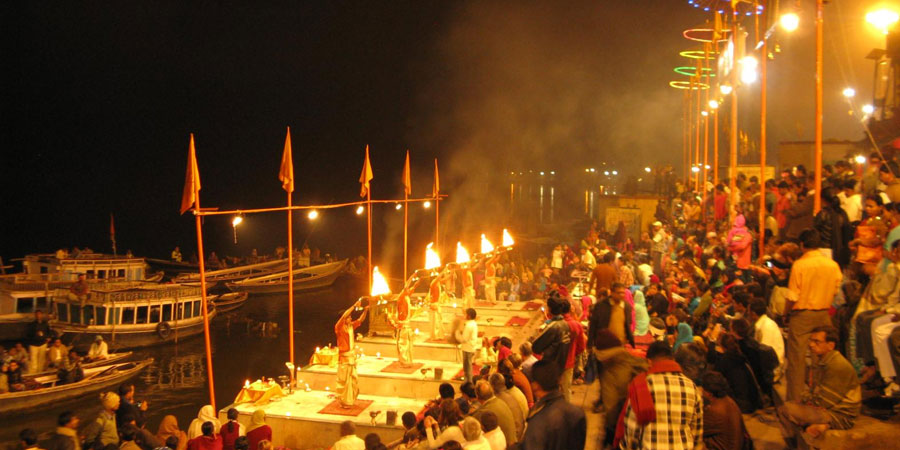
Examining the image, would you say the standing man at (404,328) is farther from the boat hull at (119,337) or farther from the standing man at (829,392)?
the boat hull at (119,337)

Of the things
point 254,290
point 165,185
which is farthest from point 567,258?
point 165,185

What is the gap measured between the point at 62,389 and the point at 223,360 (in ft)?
37.0

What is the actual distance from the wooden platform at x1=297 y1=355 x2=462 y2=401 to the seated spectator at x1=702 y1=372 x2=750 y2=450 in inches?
357

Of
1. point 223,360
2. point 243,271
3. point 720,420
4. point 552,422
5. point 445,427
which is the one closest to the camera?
point 552,422

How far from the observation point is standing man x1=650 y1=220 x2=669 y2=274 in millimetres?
20667

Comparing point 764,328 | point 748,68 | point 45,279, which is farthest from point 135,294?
point 764,328

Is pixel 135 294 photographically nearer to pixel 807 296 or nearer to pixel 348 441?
pixel 348 441

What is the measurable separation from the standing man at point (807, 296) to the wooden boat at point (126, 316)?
31737 millimetres

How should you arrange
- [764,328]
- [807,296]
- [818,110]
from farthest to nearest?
[818,110] → [764,328] → [807,296]

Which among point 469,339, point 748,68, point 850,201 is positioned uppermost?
point 748,68

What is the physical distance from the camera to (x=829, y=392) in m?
6.84

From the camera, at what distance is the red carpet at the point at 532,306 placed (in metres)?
21.3

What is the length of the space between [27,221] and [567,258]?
11501cm

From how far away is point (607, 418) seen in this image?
7215 mm
